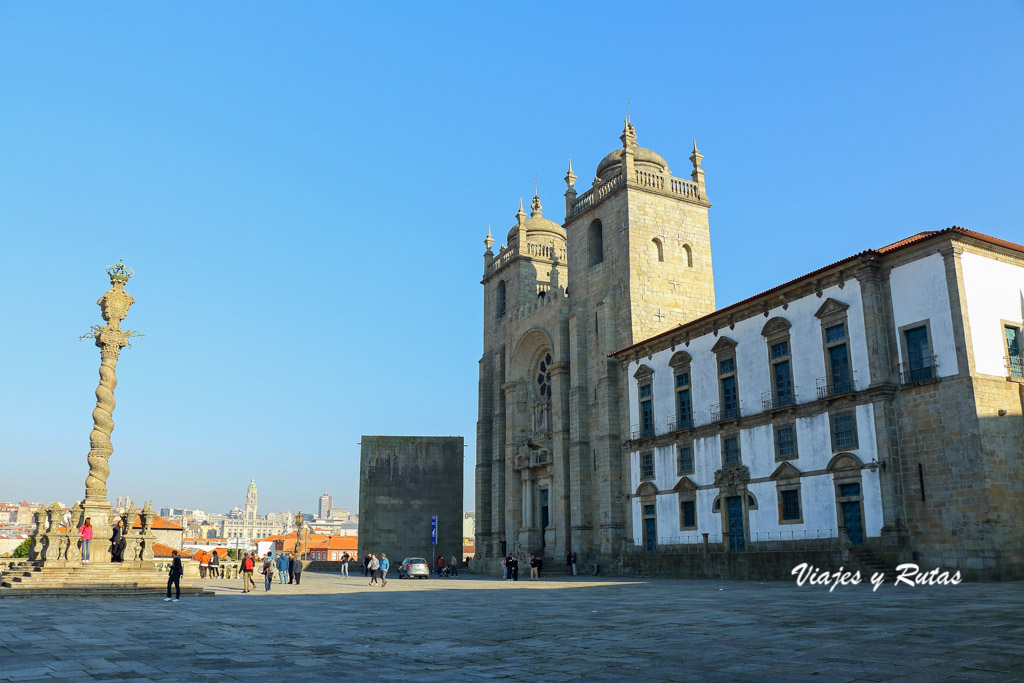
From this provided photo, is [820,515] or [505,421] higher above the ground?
[505,421]

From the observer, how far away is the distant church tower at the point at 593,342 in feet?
138

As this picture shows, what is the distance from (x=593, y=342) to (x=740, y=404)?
1204 cm

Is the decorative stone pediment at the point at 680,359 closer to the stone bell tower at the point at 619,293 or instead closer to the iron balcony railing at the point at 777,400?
the stone bell tower at the point at 619,293

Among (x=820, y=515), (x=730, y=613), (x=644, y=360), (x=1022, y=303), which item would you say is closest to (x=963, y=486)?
(x=820, y=515)

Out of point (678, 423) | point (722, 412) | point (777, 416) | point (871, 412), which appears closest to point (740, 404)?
point (722, 412)

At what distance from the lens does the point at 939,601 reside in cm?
1705

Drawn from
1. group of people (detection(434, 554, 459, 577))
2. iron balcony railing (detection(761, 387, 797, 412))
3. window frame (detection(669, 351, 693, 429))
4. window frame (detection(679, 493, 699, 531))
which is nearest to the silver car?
group of people (detection(434, 554, 459, 577))

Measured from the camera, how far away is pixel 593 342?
1736 inches

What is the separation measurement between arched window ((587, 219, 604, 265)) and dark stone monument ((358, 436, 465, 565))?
2239 centimetres

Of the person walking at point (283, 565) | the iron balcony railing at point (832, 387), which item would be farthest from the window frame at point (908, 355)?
the person walking at point (283, 565)

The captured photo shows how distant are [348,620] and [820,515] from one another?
19596mm

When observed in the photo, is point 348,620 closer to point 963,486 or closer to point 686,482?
point 963,486

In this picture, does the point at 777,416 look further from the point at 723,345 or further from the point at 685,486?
the point at 685,486

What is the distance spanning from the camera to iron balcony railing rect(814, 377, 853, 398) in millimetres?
28688
